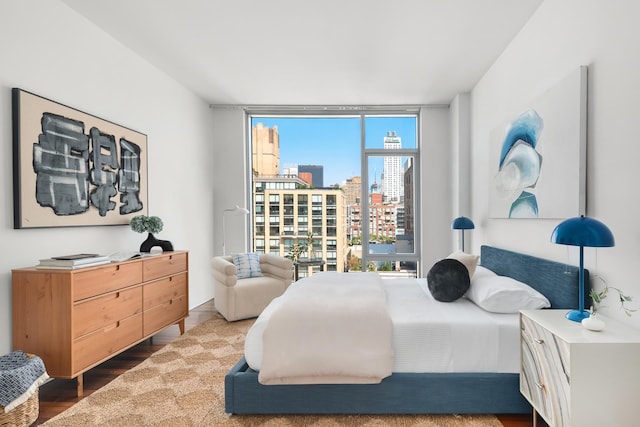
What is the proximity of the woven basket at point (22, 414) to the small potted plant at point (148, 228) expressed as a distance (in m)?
1.62

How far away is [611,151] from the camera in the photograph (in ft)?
6.73

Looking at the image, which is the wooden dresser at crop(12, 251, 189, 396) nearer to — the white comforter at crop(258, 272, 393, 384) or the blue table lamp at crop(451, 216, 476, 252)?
the white comforter at crop(258, 272, 393, 384)

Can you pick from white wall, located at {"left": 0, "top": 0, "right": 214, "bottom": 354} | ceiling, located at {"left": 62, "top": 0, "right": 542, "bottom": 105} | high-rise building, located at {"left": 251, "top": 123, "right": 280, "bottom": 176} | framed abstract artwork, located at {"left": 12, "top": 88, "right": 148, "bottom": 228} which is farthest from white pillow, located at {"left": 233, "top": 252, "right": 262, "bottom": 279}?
ceiling, located at {"left": 62, "top": 0, "right": 542, "bottom": 105}

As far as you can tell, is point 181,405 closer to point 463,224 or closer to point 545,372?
point 545,372

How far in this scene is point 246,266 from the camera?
4.50 metres

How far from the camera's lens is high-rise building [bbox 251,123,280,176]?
226 inches

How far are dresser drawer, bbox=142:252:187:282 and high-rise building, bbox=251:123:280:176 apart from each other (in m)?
2.35

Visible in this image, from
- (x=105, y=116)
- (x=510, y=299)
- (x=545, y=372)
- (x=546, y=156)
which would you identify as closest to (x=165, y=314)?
(x=105, y=116)

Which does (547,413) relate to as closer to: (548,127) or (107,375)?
(548,127)

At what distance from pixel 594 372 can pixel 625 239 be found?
30.6 inches

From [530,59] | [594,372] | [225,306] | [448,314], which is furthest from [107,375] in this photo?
[530,59]

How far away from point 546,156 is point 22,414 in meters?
3.71

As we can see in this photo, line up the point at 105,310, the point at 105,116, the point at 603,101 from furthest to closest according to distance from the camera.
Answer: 1. the point at 105,116
2. the point at 105,310
3. the point at 603,101

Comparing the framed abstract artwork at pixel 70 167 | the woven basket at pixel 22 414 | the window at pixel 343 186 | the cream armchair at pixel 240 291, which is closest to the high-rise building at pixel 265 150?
the window at pixel 343 186
